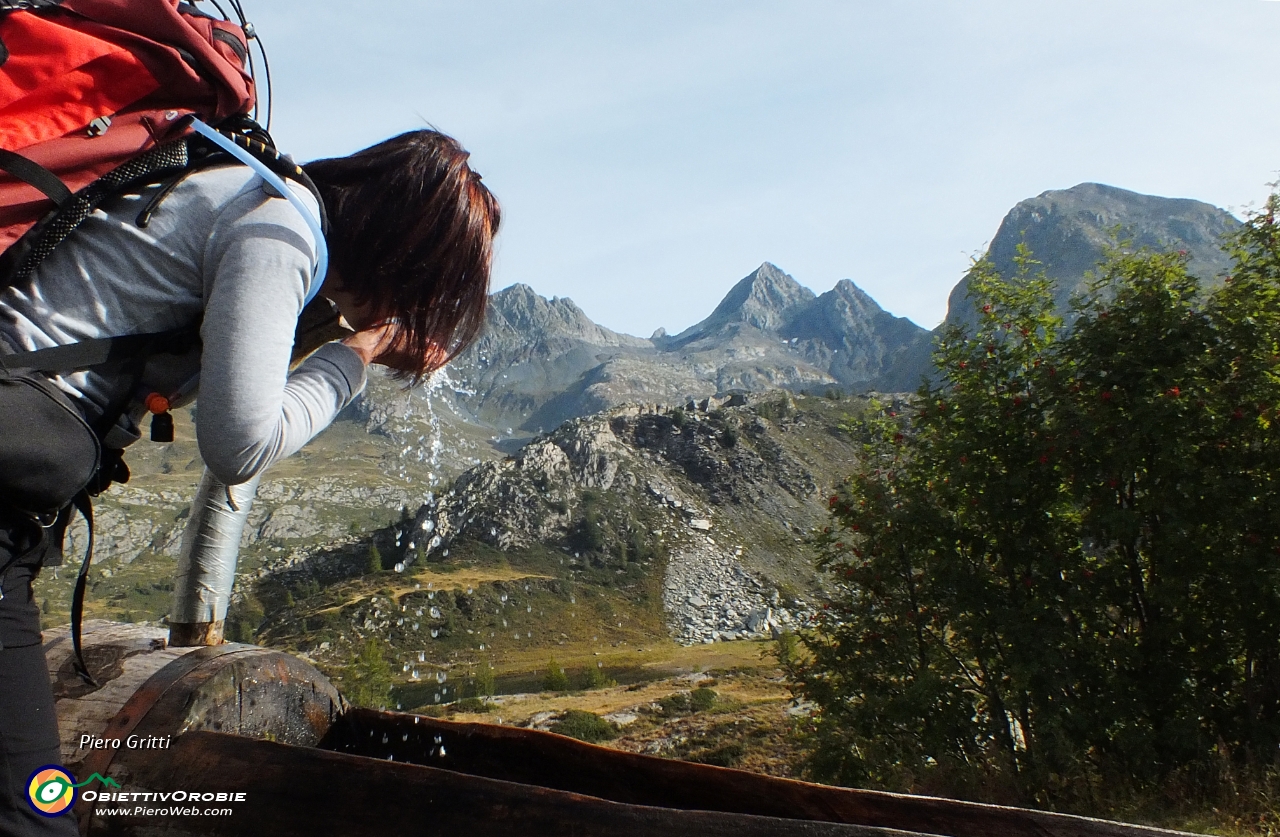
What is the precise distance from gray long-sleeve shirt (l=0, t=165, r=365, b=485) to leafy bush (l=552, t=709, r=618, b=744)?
30913 millimetres

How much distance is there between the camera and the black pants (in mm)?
1489

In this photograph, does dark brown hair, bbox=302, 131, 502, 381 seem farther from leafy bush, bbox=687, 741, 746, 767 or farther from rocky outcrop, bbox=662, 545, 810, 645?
rocky outcrop, bbox=662, 545, 810, 645

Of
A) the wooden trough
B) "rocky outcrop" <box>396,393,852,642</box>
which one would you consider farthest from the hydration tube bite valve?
"rocky outcrop" <box>396,393,852,642</box>

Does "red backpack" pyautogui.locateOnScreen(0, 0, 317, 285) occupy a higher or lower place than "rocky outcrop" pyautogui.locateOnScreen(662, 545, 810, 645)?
higher

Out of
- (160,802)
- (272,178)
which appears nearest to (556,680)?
(160,802)

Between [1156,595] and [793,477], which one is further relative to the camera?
[793,477]

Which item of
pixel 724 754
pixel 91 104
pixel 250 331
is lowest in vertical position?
pixel 724 754

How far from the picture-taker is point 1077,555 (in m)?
9.62

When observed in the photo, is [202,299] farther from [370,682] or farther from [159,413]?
[370,682]

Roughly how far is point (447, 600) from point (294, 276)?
11392 cm

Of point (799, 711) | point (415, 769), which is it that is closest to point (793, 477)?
point (799, 711)

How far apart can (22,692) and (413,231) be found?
4.16 ft

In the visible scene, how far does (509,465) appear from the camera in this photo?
5768 inches

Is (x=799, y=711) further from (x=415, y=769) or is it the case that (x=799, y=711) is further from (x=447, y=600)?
(x=447, y=600)
